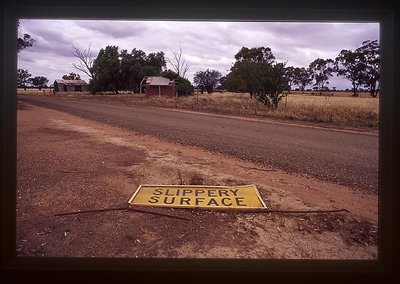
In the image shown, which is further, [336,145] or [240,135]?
[240,135]

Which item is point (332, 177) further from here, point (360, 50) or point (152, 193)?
point (360, 50)

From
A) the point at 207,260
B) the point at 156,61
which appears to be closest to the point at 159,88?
the point at 156,61

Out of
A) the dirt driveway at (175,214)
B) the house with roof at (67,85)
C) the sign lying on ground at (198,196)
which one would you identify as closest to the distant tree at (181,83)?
the house with roof at (67,85)

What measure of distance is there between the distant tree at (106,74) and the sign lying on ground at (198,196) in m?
53.1

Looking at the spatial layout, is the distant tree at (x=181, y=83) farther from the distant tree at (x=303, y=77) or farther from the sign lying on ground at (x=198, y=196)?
the sign lying on ground at (x=198, y=196)

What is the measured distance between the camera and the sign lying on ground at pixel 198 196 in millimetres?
4320

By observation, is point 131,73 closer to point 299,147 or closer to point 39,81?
point 39,81

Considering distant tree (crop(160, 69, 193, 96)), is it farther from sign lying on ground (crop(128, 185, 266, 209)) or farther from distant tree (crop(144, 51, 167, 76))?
sign lying on ground (crop(128, 185, 266, 209))

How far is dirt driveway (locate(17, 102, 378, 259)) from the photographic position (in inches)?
127

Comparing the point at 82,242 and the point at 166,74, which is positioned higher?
the point at 166,74
